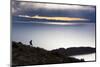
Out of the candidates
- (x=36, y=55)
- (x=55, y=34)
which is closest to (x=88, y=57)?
(x=55, y=34)

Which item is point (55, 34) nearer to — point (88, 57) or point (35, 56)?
point (35, 56)

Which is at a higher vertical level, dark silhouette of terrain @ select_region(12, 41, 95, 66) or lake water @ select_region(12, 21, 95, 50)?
lake water @ select_region(12, 21, 95, 50)

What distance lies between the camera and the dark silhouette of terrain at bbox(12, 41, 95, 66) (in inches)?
93.7

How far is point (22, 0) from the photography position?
242 centimetres

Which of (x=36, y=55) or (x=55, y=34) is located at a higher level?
(x=55, y=34)

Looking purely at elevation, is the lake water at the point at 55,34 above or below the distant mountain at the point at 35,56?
above

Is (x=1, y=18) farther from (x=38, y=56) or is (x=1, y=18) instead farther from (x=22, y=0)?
(x=38, y=56)

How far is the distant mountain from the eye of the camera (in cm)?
238

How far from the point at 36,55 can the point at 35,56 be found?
0.02 m

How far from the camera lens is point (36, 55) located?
8.11ft

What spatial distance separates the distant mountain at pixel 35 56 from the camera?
2.38m

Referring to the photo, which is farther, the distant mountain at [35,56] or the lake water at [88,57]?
the lake water at [88,57]

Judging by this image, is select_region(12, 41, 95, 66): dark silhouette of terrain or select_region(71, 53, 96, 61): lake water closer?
select_region(12, 41, 95, 66): dark silhouette of terrain

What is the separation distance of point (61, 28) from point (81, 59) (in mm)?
489
